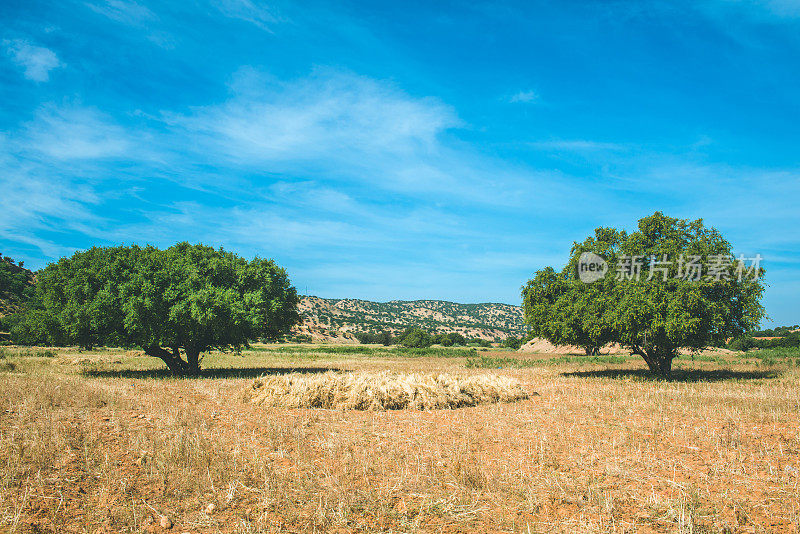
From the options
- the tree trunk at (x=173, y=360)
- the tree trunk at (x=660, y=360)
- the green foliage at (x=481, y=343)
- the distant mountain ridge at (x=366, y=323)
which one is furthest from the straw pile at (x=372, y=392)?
the distant mountain ridge at (x=366, y=323)

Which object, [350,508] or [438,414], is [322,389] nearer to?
[438,414]

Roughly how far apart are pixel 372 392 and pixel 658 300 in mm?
16811

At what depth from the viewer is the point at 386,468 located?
925cm

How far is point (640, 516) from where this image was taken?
704 centimetres

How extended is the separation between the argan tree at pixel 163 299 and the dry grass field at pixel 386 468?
8296 millimetres

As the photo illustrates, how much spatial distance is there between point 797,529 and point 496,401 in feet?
40.3

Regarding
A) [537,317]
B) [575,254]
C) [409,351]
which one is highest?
[575,254]

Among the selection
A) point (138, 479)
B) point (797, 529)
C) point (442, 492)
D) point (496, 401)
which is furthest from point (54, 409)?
point (797, 529)

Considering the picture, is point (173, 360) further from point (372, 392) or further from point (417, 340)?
point (417, 340)

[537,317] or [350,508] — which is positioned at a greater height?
[537,317]

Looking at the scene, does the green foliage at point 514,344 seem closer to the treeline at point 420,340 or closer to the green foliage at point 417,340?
the treeline at point 420,340

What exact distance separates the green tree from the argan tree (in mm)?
17103

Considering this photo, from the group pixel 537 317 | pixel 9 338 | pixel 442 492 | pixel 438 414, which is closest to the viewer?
pixel 442 492

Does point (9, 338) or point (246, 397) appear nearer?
point (246, 397)
